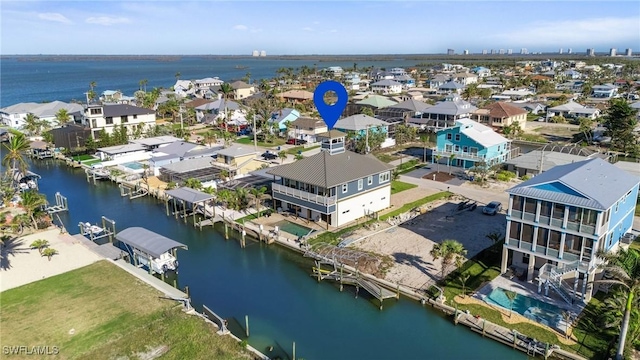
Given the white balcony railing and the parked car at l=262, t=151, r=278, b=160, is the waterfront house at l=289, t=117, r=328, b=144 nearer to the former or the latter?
the parked car at l=262, t=151, r=278, b=160

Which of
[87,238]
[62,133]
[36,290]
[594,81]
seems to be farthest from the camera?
[594,81]

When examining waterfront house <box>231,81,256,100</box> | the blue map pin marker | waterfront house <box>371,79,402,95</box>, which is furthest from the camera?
waterfront house <box>371,79,402,95</box>

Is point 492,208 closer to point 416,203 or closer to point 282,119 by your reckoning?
point 416,203

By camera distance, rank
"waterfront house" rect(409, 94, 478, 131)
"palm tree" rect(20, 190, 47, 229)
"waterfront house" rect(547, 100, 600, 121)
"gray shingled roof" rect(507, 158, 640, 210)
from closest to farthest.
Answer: "gray shingled roof" rect(507, 158, 640, 210) < "palm tree" rect(20, 190, 47, 229) < "waterfront house" rect(409, 94, 478, 131) < "waterfront house" rect(547, 100, 600, 121)

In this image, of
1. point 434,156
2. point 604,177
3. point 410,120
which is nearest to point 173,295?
point 604,177

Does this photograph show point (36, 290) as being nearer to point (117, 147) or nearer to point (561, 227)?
point (561, 227)

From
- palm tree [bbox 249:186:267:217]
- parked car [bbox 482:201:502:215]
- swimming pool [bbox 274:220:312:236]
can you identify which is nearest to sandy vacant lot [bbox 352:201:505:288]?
parked car [bbox 482:201:502:215]
